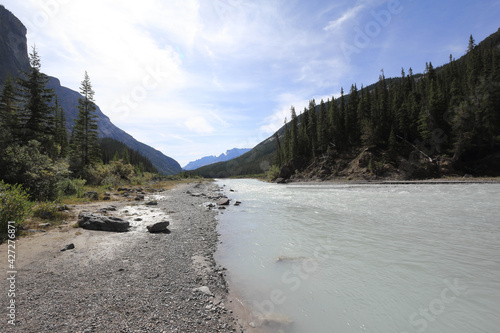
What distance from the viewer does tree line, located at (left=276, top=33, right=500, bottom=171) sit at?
49.7 m

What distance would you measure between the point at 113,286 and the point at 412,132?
80.7m

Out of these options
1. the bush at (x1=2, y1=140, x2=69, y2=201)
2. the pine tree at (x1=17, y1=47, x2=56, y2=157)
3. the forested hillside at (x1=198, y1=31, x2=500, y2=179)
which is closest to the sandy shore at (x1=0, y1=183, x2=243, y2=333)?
the bush at (x1=2, y1=140, x2=69, y2=201)

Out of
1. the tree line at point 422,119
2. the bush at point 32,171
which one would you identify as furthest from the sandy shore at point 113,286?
the tree line at point 422,119

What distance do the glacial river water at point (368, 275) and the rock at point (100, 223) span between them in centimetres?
617

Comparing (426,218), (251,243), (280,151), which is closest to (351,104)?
(280,151)

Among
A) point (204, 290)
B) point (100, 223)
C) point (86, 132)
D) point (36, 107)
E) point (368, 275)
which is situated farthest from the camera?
point (86, 132)

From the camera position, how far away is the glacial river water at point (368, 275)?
519cm

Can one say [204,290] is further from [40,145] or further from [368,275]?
[40,145]

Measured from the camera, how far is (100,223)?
12086 millimetres

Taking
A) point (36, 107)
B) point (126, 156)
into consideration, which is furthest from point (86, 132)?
point (126, 156)

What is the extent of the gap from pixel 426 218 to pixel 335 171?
181 feet

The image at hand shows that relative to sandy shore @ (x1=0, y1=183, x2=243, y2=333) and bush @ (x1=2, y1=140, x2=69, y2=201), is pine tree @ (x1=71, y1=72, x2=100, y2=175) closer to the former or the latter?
bush @ (x1=2, y1=140, x2=69, y2=201)

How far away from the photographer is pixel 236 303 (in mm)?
5762

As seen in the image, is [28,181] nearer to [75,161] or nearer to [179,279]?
[179,279]
